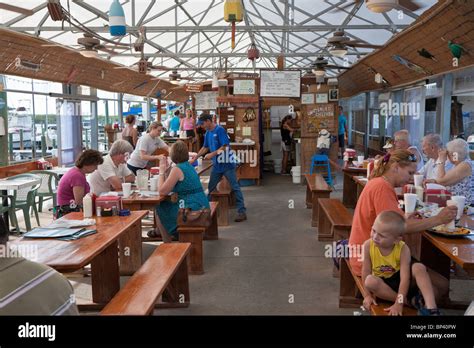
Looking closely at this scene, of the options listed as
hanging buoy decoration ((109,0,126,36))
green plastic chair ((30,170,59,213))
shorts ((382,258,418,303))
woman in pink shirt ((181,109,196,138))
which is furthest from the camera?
woman in pink shirt ((181,109,196,138))

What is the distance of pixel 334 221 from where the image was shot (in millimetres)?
5371

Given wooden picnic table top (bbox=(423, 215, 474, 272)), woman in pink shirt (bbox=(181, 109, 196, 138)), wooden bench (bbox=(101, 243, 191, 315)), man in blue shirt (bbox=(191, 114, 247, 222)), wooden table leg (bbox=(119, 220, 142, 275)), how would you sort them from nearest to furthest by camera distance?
wooden picnic table top (bbox=(423, 215, 474, 272))
wooden bench (bbox=(101, 243, 191, 315))
wooden table leg (bbox=(119, 220, 142, 275))
man in blue shirt (bbox=(191, 114, 247, 222))
woman in pink shirt (bbox=(181, 109, 196, 138))

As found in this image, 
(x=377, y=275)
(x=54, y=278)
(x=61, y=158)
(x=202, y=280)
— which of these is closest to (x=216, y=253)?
(x=202, y=280)

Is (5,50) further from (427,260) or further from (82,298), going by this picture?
(427,260)

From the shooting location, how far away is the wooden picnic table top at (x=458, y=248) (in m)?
2.95

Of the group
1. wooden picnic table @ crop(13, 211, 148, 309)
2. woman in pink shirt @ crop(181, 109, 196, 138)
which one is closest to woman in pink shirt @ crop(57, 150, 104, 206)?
wooden picnic table @ crop(13, 211, 148, 309)

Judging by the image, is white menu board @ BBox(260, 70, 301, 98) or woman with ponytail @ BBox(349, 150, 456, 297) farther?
white menu board @ BBox(260, 70, 301, 98)

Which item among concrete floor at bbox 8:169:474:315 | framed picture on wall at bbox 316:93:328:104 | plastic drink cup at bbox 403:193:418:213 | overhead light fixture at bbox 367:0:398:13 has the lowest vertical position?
concrete floor at bbox 8:169:474:315

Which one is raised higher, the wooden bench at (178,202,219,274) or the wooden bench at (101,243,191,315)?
the wooden bench at (101,243,191,315)

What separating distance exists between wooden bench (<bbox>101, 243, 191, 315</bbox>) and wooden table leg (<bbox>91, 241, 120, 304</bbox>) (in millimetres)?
493

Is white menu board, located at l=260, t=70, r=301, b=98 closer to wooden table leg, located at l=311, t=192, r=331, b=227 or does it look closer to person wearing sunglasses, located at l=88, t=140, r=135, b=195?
wooden table leg, located at l=311, t=192, r=331, b=227

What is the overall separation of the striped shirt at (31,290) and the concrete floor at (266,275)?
265 centimetres

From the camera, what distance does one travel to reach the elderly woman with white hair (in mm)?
5043
